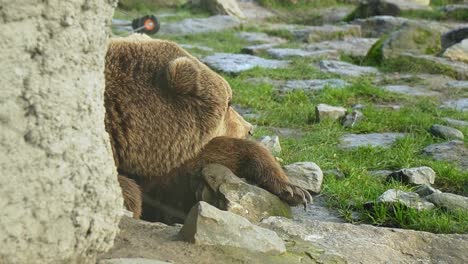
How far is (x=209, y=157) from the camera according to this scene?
3.84m

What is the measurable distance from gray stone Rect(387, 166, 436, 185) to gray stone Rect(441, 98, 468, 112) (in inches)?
105

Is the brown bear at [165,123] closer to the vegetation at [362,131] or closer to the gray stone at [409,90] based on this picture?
the vegetation at [362,131]

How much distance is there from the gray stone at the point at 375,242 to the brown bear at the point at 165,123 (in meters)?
0.66

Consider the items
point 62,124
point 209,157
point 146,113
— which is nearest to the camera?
point 62,124

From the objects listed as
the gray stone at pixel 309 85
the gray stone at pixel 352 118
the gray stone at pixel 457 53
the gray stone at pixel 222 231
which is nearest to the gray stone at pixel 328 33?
the gray stone at pixel 457 53

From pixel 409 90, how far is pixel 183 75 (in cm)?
504

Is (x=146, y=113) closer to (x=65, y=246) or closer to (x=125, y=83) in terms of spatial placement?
(x=125, y=83)

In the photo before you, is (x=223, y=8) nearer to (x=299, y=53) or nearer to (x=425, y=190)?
(x=299, y=53)

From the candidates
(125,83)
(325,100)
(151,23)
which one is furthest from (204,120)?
(151,23)

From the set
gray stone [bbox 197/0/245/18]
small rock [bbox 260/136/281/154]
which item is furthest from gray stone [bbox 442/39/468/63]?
gray stone [bbox 197/0/245/18]

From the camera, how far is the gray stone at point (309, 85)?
26.2ft

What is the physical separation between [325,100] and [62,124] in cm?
577

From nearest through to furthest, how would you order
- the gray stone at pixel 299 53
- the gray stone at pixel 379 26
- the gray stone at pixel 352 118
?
the gray stone at pixel 352 118 < the gray stone at pixel 299 53 < the gray stone at pixel 379 26

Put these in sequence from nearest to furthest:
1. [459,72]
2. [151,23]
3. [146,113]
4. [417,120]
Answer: [146,113], [417,120], [459,72], [151,23]
